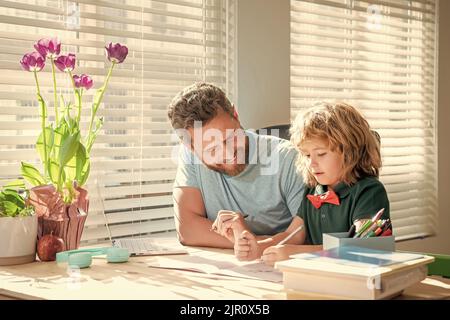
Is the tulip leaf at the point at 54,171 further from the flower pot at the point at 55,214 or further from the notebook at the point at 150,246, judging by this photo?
the notebook at the point at 150,246

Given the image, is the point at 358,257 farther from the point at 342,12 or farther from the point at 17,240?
the point at 342,12

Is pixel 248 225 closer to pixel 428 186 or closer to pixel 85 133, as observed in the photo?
pixel 85 133

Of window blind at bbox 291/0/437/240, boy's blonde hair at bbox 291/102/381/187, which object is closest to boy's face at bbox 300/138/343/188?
boy's blonde hair at bbox 291/102/381/187

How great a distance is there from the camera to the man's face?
7.14ft

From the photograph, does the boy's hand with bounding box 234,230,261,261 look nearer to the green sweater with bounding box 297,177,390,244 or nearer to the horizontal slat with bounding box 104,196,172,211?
the green sweater with bounding box 297,177,390,244

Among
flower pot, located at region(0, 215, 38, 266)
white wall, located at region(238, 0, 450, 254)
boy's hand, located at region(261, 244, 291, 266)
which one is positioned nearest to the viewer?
boy's hand, located at region(261, 244, 291, 266)

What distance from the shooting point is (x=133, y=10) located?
2.70 m

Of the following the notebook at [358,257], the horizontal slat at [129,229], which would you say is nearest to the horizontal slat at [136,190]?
the horizontal slat at [129,229]

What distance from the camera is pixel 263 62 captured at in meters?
3.09

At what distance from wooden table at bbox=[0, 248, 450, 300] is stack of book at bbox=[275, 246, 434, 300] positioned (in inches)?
3.4

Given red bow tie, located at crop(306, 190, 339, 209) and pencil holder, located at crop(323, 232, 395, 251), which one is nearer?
pencil holder, located at crop(323, 232, 395, 251)

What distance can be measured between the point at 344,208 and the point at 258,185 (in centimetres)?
42

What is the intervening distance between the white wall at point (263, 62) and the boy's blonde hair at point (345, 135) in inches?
41.2
